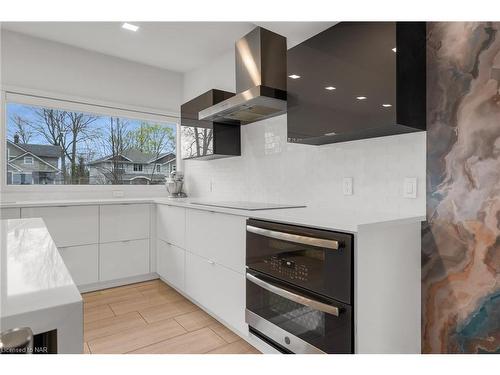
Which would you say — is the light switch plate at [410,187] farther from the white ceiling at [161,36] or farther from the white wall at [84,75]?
the white wall at [84,75]

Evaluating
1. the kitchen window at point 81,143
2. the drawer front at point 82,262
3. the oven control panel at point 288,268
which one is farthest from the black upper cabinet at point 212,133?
the oven control panel at point 288,268

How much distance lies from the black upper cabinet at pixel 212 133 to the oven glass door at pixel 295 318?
149cm

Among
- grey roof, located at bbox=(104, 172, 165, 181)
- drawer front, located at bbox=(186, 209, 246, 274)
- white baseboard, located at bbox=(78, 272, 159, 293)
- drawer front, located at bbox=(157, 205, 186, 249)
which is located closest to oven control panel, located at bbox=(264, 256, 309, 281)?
drawer front, located at bbox=(186, 209, 246, 274)

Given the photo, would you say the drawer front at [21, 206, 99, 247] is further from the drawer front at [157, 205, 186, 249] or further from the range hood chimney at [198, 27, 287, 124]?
the range hood chimney at [198, 27, 287, 124]

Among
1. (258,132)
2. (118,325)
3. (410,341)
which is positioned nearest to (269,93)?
(258,132)

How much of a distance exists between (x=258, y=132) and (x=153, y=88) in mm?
1763

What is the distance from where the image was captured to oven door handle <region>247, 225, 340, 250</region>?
1419 millimetres

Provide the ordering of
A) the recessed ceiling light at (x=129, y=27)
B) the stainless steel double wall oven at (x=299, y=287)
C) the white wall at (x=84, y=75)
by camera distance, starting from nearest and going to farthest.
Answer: the stainless steel double wall oven at (x=299, y=287), the recessed ceiling light at (x=129, y=27), the white wall at (x=84, y=75)

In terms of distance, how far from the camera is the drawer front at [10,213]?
2.63 meters

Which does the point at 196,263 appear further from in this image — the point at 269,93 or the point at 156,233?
the point at 269,93

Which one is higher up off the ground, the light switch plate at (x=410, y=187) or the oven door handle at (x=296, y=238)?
the light switch plate at (x=410, y=187)

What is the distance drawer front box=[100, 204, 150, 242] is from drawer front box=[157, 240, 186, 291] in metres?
0.27

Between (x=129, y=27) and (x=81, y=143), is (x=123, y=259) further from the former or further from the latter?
(x=129, y=27)
